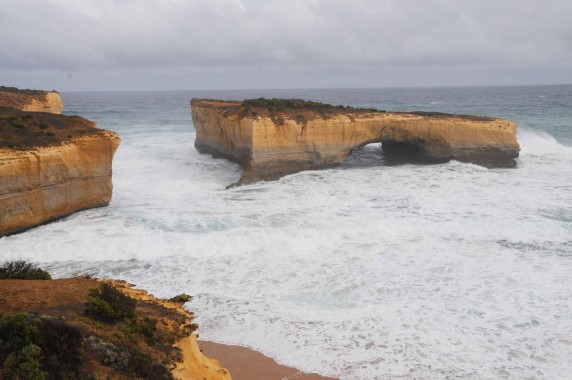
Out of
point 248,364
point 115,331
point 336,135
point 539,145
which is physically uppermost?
point 336,135

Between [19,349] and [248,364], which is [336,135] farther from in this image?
[19,349]

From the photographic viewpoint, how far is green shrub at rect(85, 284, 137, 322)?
702 centimetres

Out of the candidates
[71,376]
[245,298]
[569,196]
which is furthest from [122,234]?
[569,196]

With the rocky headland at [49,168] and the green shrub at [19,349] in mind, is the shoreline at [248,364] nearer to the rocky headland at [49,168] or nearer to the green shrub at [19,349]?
the green shrub at [19,349]

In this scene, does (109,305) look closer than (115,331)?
No

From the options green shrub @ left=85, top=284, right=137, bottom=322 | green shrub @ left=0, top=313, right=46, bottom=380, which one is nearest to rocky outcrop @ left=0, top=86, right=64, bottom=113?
green shrub @ left=85, top=284, right=137, bottom=322

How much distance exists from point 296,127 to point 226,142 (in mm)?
5965

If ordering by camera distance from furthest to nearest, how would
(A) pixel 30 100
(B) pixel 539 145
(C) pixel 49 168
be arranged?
(B) pixel 539 145 < (A) pixel 30 100 < (C) pixel 49 168

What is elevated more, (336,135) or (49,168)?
(336,135)

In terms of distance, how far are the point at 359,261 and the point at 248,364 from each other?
5.69 metres

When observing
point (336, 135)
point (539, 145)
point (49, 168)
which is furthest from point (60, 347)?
point (539, 145)

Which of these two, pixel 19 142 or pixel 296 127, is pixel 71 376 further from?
pixel 296 127

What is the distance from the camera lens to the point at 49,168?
698 inches

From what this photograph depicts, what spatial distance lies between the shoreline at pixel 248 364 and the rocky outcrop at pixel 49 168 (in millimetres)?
9850
